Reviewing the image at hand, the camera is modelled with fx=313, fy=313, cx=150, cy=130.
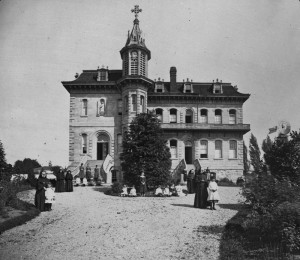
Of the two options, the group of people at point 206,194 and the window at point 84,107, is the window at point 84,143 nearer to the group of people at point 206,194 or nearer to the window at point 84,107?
the window at point 84,107

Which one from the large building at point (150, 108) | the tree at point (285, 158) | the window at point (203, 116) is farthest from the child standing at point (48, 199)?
the window at point (203, 116)

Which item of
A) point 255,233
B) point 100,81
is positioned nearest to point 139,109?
point 100,81

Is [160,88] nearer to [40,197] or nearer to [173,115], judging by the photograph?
[173,115]

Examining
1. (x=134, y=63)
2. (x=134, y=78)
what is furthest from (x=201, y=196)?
(x=134, y=63)

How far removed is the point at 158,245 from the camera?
8.89m

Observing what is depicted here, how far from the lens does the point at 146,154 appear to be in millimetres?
20969

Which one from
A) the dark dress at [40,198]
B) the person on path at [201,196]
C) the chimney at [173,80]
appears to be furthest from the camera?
the chimney at [173,80]

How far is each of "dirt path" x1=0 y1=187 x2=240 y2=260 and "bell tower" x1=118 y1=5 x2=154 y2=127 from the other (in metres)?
17.3

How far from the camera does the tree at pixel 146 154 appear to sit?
20709 millimetres

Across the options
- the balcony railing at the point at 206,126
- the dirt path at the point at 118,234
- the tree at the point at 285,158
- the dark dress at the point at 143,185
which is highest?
the balcony railing at the point at 206,126

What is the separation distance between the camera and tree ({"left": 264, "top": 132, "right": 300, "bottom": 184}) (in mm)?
13258

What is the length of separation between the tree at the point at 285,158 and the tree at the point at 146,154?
763 centimetres

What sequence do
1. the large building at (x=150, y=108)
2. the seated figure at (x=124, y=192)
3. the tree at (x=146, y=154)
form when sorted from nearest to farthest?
the seated figure at (x=124, y=192)
the tree at (x=146, y=154)
the large building at (x=150, y=108)

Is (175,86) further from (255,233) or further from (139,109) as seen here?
(255,233)
